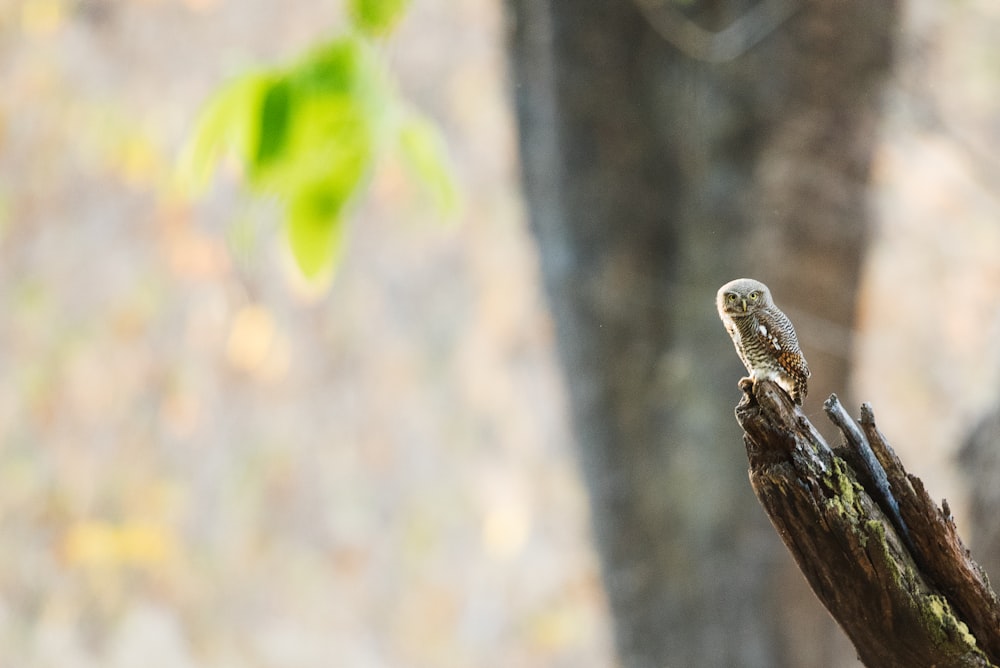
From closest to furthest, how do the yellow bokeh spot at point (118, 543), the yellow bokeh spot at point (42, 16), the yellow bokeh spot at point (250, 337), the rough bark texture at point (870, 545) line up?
the rough bark texture at point (870, 545) → the yellow bokeh spot at point (118, 543) → the yellow bokeh spot at point (42, 16) → the yellow bokeh spot at point (250, 337)

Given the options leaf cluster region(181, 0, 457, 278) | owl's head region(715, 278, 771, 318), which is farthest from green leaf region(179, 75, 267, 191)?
owl's head region(715, 278, 771, 318)

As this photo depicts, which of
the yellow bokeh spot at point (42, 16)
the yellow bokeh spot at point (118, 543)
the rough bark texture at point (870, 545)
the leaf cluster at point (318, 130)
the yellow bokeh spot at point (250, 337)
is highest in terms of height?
the yellow bokeh spot at point (42, 16)

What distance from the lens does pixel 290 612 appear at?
4.73ft

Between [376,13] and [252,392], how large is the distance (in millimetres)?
1072

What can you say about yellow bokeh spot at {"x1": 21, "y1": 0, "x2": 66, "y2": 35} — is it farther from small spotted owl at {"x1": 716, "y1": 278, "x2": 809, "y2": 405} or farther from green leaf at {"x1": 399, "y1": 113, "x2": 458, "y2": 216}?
small spotted owl at {"x1": 716, "y1": 278, "x2": 809, "y2": 405}

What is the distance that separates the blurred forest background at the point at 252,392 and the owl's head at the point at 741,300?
897 millimetres

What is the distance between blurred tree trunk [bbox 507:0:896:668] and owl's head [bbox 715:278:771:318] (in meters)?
0.40

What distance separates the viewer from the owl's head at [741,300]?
1.15 ft

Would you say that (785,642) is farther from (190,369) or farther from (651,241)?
(190,369)

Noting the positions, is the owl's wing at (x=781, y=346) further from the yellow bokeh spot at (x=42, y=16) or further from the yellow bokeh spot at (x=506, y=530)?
the yellow bokeh spot at (x=42, y=16)

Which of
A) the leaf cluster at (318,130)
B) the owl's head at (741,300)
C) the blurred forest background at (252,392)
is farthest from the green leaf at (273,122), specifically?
the blurred forest background at (252,392)

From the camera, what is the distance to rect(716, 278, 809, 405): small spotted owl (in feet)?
1.13

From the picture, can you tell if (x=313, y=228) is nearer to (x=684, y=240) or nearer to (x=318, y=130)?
(x=318, y=130)

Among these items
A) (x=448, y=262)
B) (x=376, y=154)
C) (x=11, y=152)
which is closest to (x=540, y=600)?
(x=448, y=262)
